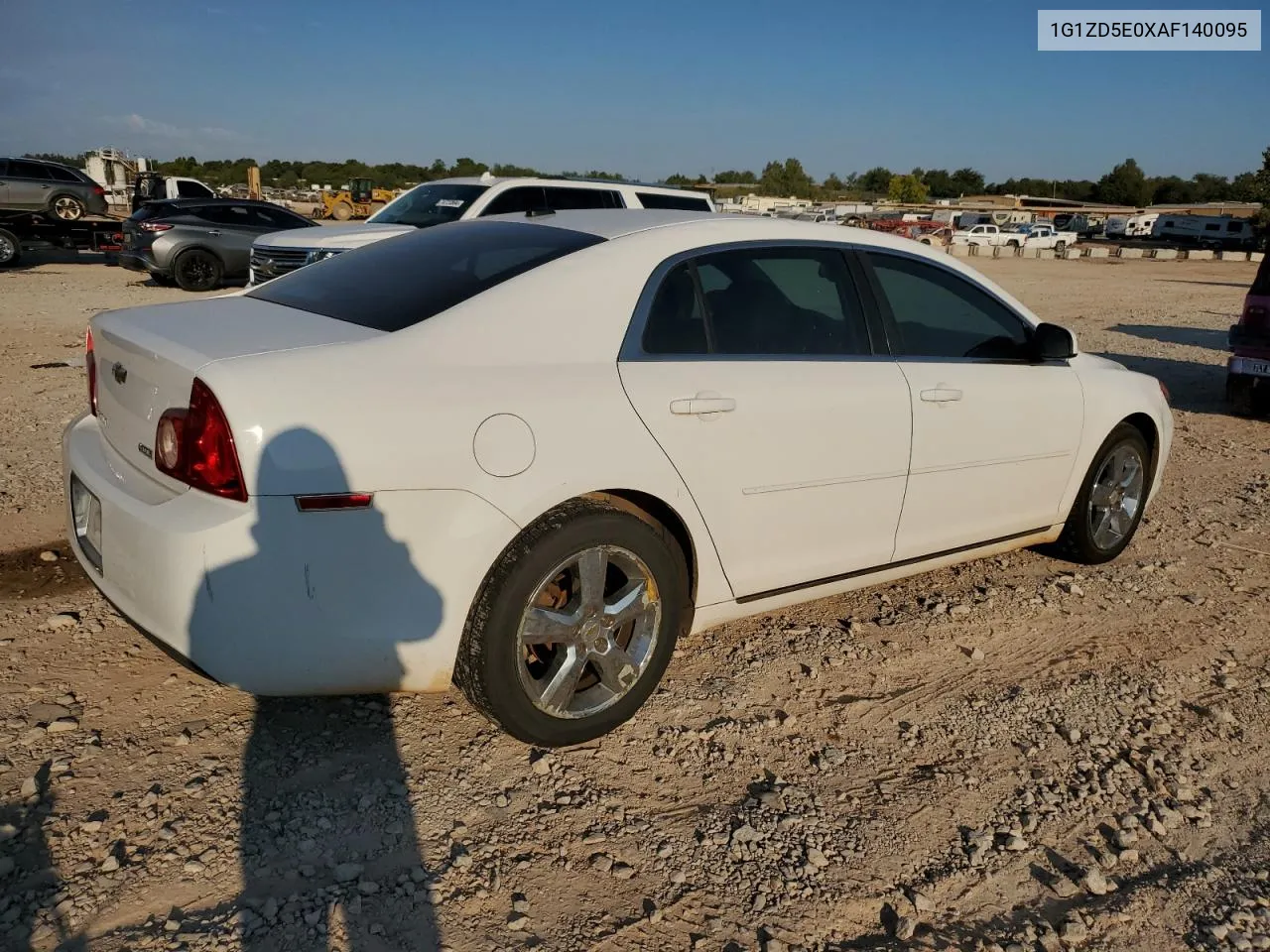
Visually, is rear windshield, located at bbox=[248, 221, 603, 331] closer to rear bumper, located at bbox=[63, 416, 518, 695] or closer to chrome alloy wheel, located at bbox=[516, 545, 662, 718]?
rear bumper, located at bbox=[63, 416, 518, 695]

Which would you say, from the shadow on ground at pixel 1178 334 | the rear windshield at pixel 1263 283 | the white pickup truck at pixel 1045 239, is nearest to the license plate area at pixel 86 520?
the rear windshield at pixel 1263 283

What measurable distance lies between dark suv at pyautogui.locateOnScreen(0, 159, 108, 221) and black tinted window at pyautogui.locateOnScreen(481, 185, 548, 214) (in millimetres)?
13227

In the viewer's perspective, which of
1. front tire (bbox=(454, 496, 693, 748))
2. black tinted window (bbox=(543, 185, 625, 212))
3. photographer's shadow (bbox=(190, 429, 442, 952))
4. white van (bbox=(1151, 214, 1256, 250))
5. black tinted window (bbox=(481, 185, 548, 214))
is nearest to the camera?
photographer's shadow (bbox=(190, 429, 442, 952))

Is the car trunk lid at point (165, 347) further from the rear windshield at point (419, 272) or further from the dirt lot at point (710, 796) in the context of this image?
the dirt lot at point (710, 796)

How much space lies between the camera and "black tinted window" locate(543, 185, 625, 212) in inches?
438

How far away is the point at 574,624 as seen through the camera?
10.1 ft

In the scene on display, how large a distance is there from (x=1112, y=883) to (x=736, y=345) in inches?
A: 78.4

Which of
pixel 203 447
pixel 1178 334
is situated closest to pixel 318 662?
pixel 203 447

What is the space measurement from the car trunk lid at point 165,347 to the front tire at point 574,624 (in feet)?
2.80

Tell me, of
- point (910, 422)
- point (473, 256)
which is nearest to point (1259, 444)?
point (910, 422)

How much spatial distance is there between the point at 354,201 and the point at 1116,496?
41.5 m

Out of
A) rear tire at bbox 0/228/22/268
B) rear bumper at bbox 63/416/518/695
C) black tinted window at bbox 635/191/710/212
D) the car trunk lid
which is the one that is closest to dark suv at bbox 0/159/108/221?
rear tire at bbox 0/228/22/268

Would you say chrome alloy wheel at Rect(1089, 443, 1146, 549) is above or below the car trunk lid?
below

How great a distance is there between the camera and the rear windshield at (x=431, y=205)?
1127 centimetres
